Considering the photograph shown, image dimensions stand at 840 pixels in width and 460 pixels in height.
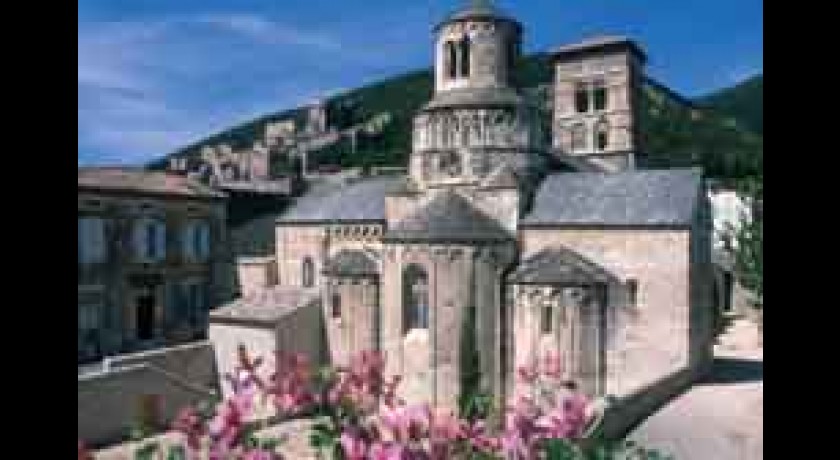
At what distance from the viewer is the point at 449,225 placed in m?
19.7

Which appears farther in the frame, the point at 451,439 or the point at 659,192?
the point at 659,192

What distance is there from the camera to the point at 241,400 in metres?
3.97

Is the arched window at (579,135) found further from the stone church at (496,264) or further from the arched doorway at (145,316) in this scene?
the arched doorway at (145,316)

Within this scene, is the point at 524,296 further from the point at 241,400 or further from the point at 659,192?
the point at 241,400

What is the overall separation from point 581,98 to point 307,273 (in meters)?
21.8

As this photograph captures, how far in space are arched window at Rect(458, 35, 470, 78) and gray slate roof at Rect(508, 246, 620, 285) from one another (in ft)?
23.8

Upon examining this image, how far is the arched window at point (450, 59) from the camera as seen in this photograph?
23172 mm

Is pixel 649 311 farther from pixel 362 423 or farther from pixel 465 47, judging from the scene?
pixel 362 423

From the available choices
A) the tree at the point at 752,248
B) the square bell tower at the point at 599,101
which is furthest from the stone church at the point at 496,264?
the square bell tower at the point at 599,101

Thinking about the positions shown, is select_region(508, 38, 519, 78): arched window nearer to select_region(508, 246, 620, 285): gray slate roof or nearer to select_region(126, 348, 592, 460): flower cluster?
select_region(508, 246, 620, 285): gray slate roof

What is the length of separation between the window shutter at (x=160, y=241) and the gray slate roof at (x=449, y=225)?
11887 millimetres
